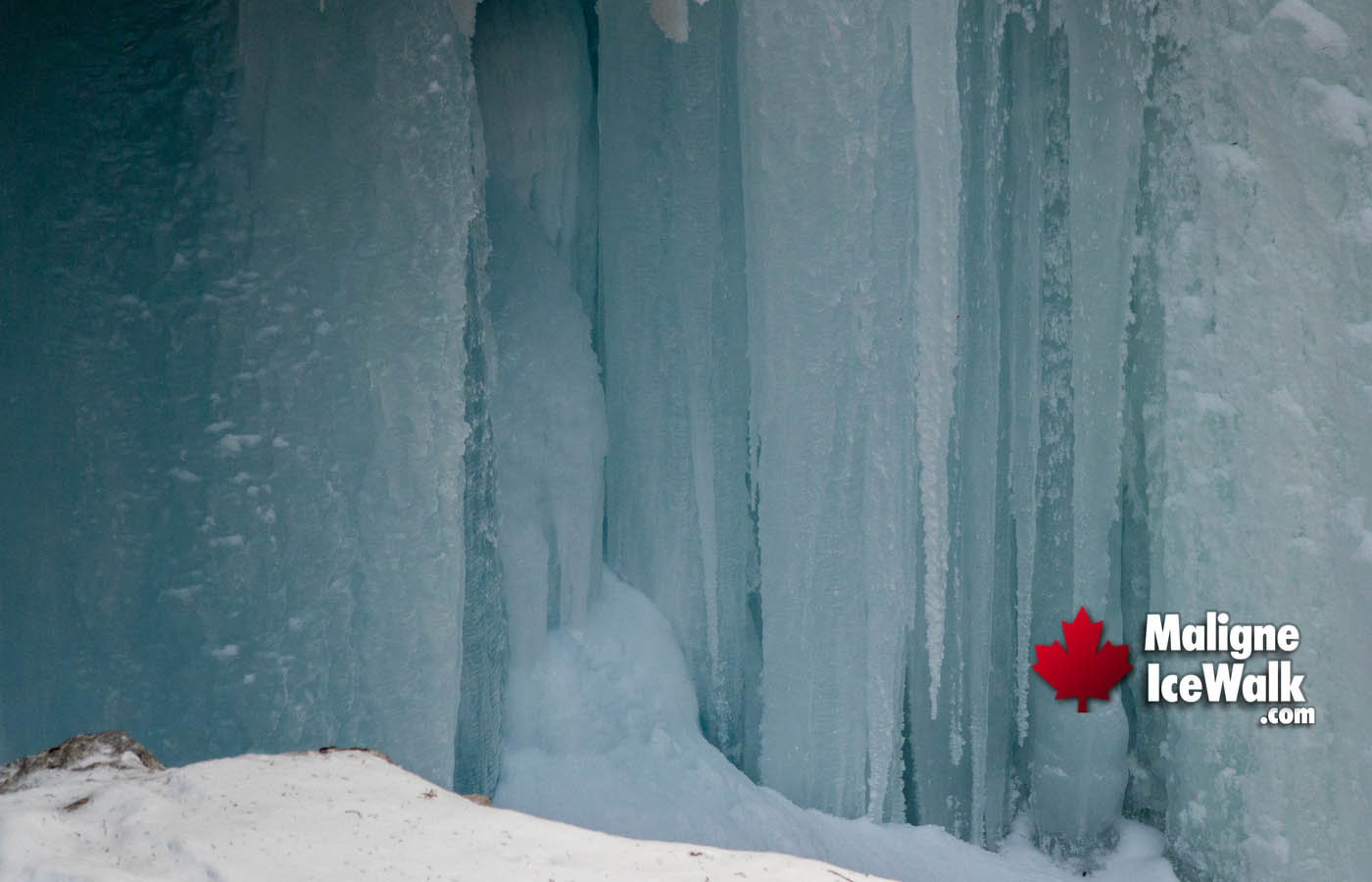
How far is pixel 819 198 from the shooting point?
322cm

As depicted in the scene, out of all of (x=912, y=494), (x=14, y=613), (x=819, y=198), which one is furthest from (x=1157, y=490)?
(x=14, y=613)

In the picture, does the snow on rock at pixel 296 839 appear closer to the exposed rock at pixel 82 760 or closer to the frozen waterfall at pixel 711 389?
the exposed rock at pixel 82 760

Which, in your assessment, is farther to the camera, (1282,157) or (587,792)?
(587,792)

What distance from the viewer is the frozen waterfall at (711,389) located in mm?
2400

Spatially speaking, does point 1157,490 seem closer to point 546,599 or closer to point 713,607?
point 713,607

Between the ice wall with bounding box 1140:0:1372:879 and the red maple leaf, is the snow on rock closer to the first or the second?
the ice wall with bounding box 1140:0:1372:879

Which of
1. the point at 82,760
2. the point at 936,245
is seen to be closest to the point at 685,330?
the point at 936,245

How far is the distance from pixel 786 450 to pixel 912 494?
1.27ft

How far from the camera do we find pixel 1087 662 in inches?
139

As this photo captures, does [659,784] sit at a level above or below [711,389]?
below

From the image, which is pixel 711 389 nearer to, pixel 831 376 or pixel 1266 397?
pixel 831 376

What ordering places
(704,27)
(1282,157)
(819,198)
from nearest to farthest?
(1282,157) < (819,198) < (704,27)

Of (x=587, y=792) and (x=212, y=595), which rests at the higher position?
(x=212, y=595)

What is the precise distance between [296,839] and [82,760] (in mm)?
400
